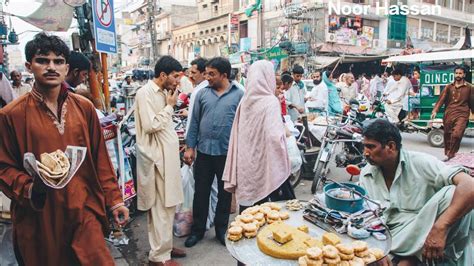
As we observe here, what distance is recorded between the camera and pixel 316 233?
1.97 metres

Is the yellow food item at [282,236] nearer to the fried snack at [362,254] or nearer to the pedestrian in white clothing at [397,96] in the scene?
the fried snack at [362,254]

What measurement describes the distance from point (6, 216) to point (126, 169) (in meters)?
1.18

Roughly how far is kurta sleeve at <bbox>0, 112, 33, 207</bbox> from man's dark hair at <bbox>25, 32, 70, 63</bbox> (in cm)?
37

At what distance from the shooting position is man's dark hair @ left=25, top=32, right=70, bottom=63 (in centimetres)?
195

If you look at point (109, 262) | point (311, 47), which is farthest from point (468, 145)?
point (311, 47)

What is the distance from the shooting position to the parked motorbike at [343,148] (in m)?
5.20

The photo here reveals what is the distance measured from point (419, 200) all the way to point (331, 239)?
2.42 feet

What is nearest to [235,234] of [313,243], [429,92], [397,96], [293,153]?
[313,243]

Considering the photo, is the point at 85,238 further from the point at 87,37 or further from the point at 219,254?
the point at 87,37

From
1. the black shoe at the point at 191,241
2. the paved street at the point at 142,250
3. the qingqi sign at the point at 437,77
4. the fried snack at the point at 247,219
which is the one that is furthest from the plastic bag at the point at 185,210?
the qingqi sign at the point at 437,77

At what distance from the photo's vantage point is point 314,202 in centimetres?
217

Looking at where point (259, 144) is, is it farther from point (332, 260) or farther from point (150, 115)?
point (332, 260)

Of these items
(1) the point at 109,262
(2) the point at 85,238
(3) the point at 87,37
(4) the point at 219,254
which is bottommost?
(4) the point at 219,254

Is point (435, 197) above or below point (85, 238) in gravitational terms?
above
